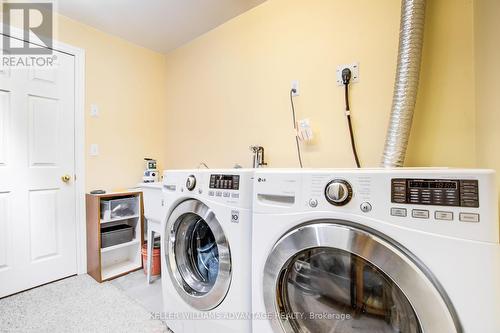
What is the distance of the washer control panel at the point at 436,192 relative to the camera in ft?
1.85

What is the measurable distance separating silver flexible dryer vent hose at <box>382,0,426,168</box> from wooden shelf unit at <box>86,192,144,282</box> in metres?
2.09

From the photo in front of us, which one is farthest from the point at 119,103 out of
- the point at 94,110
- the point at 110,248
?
the point at 110,248

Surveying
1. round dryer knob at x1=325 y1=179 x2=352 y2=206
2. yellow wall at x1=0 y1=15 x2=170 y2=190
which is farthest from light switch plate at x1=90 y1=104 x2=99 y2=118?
round dryer knob at x1=325 y1=179 x2=352 y2=206

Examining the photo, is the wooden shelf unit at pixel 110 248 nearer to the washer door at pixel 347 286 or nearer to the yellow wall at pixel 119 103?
the yellow wall at pixel 119 103

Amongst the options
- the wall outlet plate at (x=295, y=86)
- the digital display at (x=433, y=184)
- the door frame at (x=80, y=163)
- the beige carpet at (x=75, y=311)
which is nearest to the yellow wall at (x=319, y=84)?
the wall outlet plate at (x=295, y=86)

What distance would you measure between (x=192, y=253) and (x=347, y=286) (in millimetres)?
839

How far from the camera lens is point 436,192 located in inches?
23.7

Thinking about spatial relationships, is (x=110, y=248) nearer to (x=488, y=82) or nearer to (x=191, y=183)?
(x=191, y=183)

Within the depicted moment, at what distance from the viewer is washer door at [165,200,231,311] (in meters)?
1.16

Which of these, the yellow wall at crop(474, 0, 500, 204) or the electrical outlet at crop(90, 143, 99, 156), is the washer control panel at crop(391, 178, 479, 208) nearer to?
the yellow wall at crop(474, 0, 500, 204)

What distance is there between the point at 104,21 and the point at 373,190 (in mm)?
2523

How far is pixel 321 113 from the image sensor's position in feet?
5.02

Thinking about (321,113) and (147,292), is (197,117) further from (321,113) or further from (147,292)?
(147,292)

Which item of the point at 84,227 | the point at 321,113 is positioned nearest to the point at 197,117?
the point at 321,113
